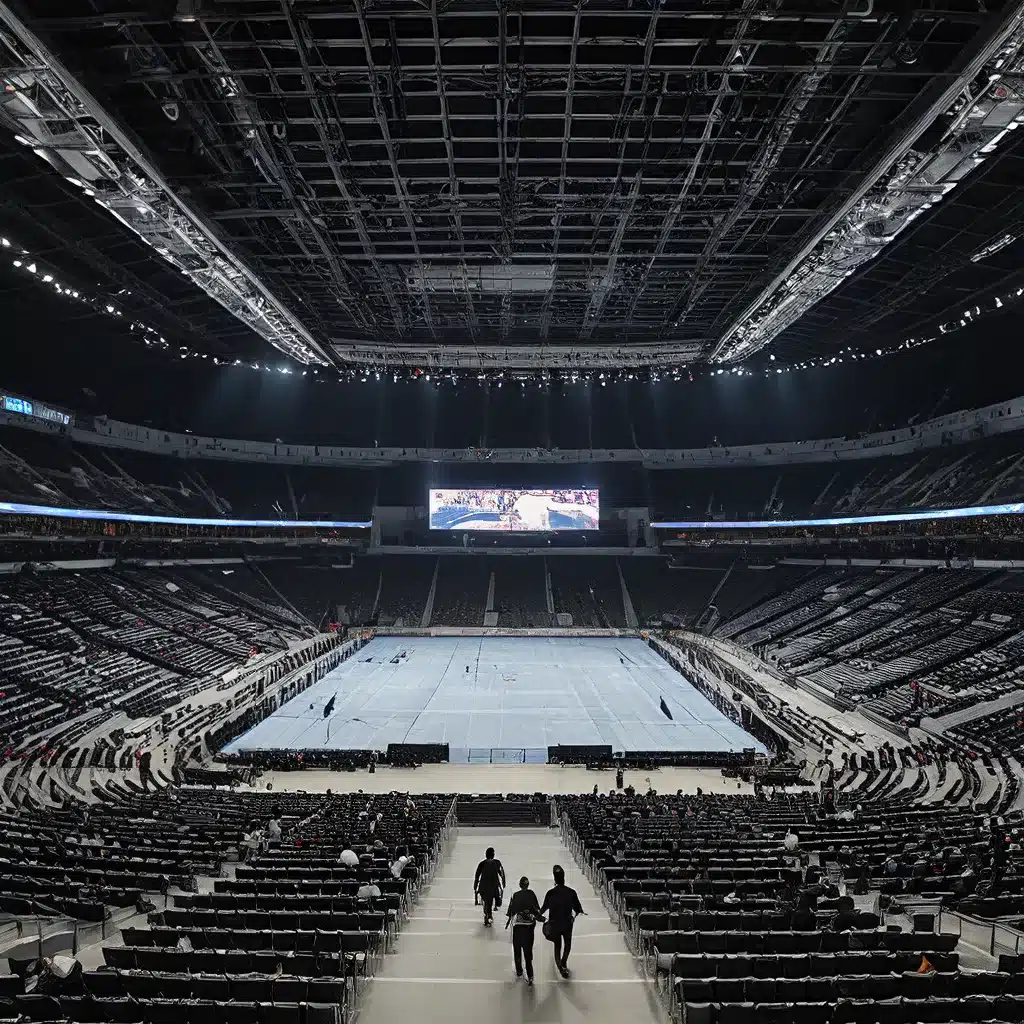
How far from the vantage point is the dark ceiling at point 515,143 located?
17531 mm

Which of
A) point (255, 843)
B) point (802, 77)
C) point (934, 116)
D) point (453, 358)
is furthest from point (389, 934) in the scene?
point (453, 358)

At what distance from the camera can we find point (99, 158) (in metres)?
21.7

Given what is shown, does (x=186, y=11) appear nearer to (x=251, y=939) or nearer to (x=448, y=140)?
(x=448, y=140)

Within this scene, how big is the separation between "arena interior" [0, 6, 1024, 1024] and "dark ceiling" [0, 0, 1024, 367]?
0.53 ft

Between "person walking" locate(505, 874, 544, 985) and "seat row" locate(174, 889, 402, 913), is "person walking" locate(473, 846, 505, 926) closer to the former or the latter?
"seat row" locate(174, 889, 402, 913)

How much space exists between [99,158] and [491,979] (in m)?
23.1

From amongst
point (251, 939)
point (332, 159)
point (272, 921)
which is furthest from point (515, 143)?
point (251, 939)

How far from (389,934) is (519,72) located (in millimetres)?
18224

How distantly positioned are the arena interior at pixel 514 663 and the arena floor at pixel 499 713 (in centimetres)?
34

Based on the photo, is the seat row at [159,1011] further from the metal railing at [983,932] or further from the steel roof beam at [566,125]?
the steel roof beam at [566,125]

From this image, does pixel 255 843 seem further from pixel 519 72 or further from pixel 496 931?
pixel 519 72

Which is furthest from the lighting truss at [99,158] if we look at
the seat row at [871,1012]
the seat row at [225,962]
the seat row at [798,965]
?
the seat row at [871,1012]

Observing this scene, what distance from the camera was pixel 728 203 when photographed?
2678cm

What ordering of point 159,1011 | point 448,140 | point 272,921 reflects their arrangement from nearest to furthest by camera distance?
1. point 159,1011
2. point 272,921
3. point 448,140
